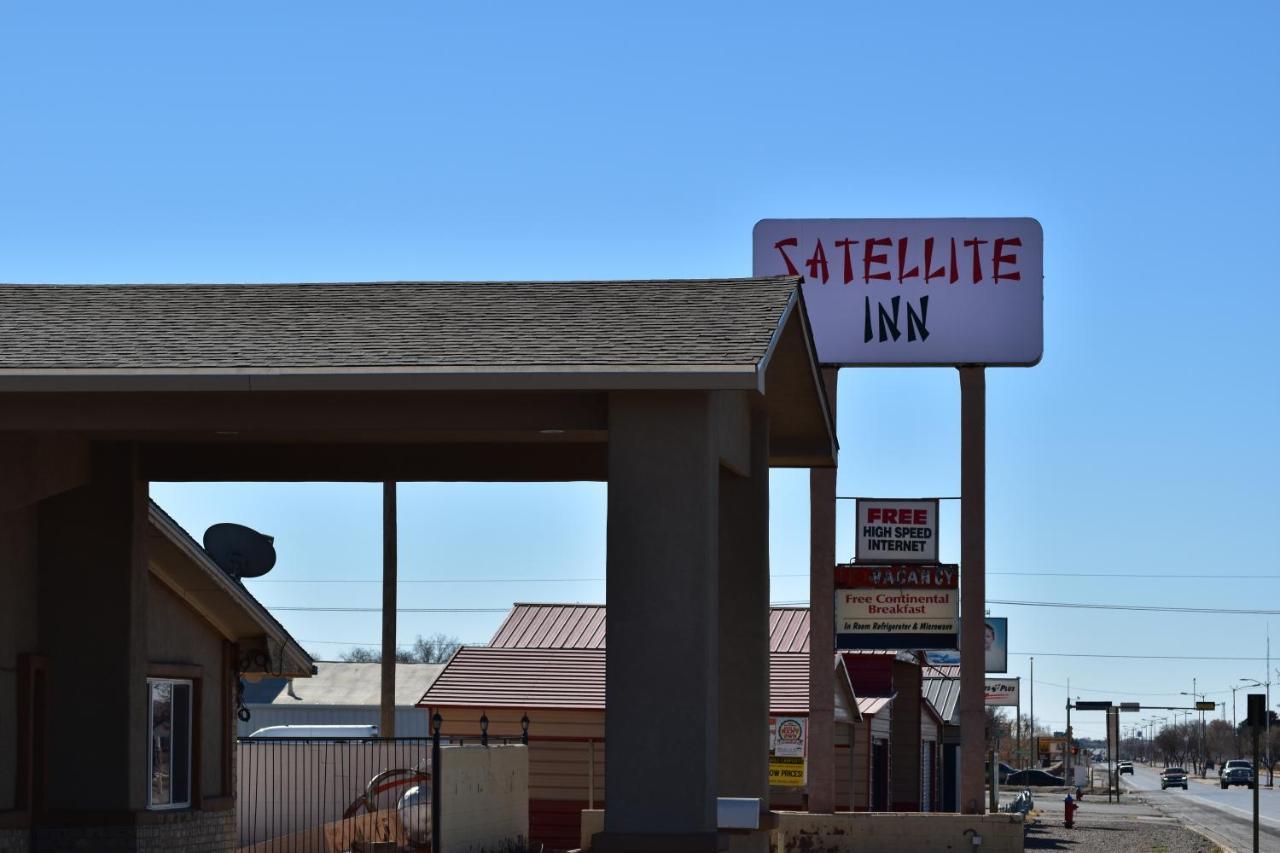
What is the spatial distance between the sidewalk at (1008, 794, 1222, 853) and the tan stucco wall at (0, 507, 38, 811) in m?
27.8

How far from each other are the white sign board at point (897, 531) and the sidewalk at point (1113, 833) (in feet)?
29.4

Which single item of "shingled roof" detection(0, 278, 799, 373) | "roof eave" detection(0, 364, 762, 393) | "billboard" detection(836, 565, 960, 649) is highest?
"shingled roof" detection(0, 278, 799, 373)

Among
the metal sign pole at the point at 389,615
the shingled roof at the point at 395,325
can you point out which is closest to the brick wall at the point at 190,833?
the metal sign pole at the point at 389,615

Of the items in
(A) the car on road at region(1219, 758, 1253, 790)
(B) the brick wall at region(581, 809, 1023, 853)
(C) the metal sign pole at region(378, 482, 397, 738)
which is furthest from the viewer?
(A) the car on road at region(1219, 758, 1253, 790)

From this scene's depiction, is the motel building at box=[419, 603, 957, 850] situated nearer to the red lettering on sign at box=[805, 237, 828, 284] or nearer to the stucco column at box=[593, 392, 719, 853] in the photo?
the red lettering on sign at box=[805, 237, 828, 284]

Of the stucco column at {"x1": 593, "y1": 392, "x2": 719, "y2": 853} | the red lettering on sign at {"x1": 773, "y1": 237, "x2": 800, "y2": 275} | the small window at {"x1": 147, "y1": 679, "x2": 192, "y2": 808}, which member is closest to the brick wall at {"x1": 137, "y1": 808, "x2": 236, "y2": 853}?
the small window at {"x1": 147, "y1": 679, "x2": 192, "y2": 808}

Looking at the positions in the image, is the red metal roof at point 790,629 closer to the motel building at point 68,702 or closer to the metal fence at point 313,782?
the metal fence at point 313,782

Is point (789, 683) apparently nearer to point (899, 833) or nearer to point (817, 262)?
point (899, 833)

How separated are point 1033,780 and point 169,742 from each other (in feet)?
302

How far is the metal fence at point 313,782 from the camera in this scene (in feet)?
78.7

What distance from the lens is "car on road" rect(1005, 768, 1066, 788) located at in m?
106

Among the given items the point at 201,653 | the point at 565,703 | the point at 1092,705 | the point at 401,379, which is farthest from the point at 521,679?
the point at 1092,705

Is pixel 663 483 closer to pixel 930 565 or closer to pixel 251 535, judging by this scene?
pixel 251 535

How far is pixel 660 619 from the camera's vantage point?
13844 millimetres
